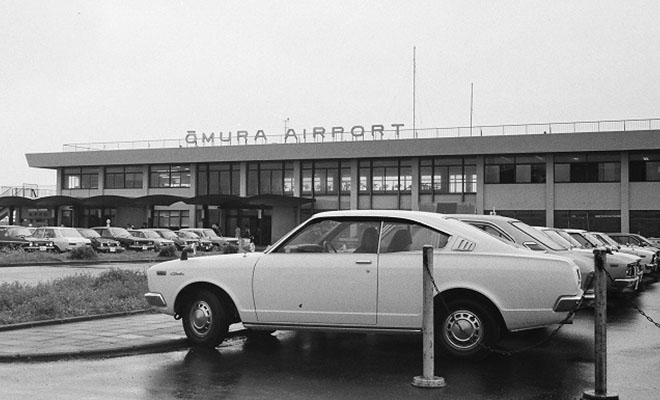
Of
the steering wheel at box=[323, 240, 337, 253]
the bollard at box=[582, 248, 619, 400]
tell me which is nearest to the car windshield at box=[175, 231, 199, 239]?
the steering wheel at box=[323, 240, 337, 253]

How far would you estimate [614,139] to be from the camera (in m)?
47.4

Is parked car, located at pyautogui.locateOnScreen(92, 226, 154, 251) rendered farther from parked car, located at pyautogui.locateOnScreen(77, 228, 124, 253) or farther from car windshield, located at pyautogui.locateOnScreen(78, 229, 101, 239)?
parked car, located at pyautogui.locateOnScreen(77, 228, 124, 253)

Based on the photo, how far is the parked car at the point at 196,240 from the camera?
1645 inches

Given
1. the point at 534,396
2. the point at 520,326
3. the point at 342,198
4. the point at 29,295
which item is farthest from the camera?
the point at 342,198

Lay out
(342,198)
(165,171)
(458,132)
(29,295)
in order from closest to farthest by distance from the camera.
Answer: (29,295) → (458,132) → (342,198) → (165,171)

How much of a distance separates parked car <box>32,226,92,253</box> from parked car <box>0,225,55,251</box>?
0.28 metres

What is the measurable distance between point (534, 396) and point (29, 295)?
365 inches

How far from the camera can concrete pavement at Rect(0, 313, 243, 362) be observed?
897 centimetres

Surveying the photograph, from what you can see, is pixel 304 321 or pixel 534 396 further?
pixel 304 321

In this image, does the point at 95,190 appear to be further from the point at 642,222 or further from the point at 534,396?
the point at 534,396

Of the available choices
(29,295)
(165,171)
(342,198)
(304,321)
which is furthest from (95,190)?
(304,321)

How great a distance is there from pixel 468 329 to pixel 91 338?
16.6 feet

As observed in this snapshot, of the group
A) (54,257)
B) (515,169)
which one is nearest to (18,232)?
(54,257)

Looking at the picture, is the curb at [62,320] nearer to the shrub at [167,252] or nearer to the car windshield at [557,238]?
the car windshield at [557,238]
